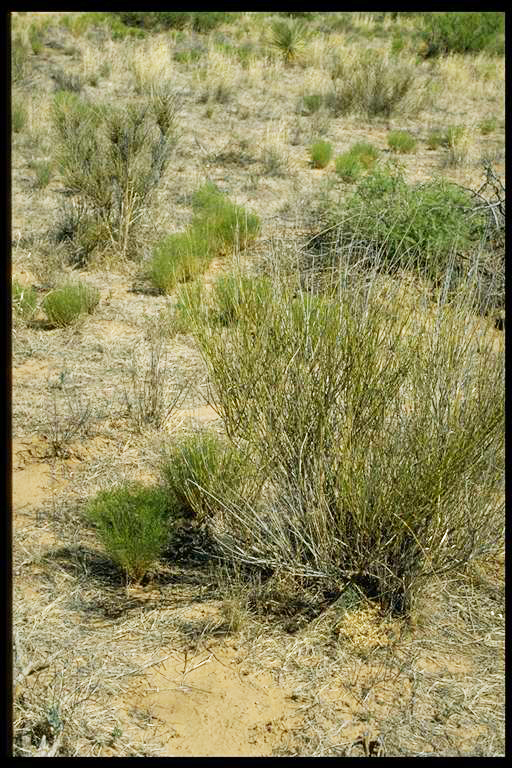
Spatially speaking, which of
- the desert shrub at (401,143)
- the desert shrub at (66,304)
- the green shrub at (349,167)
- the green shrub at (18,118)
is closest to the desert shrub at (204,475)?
the desert shrub at (66,304)

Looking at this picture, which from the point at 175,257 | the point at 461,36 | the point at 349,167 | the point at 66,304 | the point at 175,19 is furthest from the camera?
the point at 175,19

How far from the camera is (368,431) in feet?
12.1

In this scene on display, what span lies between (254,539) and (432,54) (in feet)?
60.3

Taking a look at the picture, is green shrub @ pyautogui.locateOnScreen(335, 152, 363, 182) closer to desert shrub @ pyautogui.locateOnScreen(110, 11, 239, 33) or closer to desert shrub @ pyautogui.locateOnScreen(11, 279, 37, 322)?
desert shrub @ pyautogui.locateOnScreen(11, 279, 37, 322)

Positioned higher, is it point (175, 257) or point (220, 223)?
point (220, 223)

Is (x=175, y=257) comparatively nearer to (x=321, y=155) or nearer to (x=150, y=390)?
(x=150, y=390)

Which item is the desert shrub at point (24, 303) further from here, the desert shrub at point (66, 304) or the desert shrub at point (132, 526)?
the desert shrub at point (132, 526)

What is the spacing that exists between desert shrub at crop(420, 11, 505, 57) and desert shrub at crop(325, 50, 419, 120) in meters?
5.07

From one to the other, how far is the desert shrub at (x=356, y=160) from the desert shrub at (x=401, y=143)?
14.0 inches

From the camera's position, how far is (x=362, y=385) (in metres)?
3.63

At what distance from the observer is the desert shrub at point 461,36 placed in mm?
20000

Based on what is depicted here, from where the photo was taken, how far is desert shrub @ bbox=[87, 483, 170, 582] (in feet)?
13.0

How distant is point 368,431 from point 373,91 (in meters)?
12.1

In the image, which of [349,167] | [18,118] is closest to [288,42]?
[18,118]
